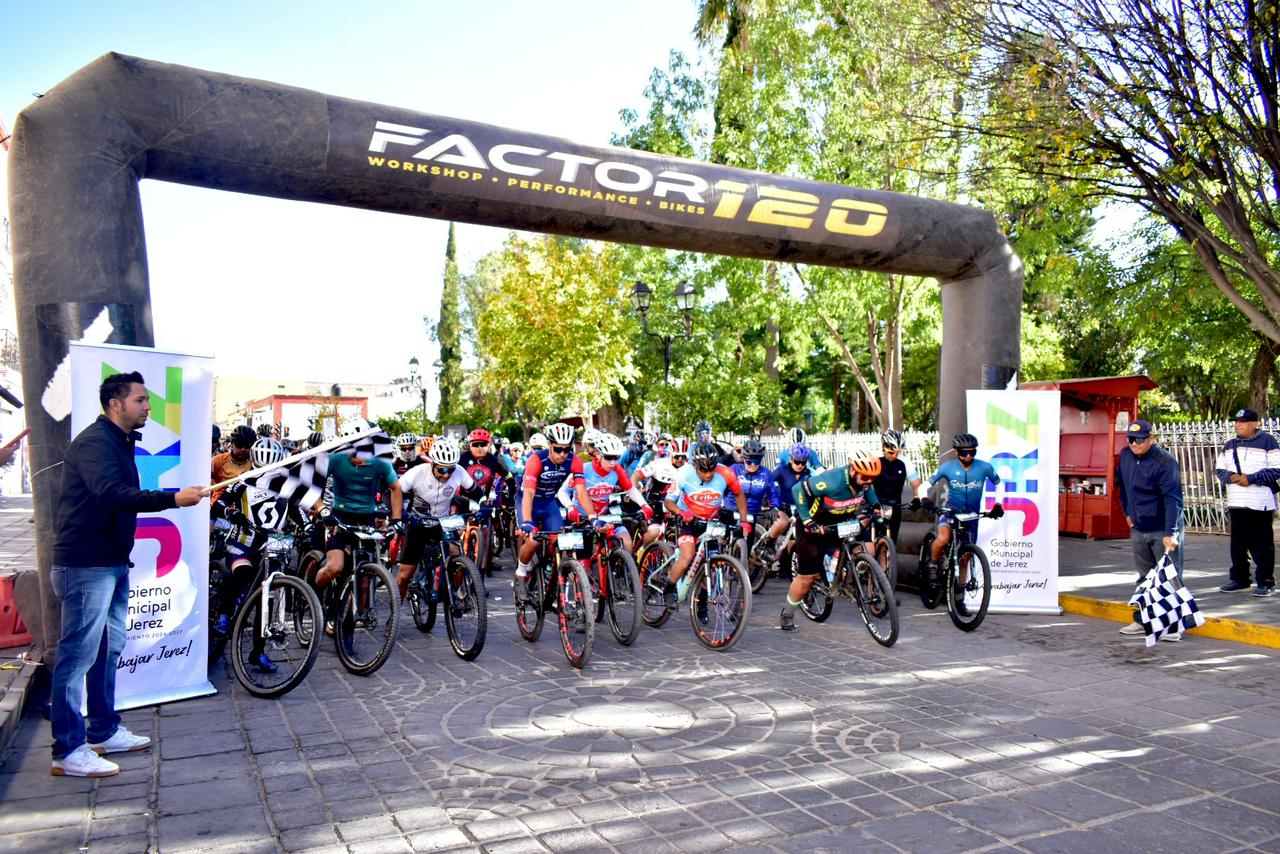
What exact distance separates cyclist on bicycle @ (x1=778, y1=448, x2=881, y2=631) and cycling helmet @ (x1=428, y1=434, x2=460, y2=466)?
3.17 metres

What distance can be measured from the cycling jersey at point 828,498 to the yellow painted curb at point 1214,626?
3.27m

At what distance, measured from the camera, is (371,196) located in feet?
28.3

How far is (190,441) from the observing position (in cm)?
676

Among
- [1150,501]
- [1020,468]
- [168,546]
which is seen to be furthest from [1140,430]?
[168,546]

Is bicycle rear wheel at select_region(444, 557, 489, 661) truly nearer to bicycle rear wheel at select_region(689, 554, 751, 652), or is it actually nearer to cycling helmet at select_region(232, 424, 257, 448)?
bicycle rear wheel at select_region(689, 554, 751, 652)

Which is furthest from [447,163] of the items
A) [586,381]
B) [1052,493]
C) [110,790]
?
[586,381]

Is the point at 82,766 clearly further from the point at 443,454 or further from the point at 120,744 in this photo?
the point at 443,454

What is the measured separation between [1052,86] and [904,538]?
5.81 meters

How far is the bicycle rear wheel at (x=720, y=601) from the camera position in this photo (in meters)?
8.13

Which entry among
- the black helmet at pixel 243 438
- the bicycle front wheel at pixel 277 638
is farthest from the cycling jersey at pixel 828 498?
the black helmet at pixel 243 438

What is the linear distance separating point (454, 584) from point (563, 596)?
3.34 feet

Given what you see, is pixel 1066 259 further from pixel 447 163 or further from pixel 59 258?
pixel 59 258

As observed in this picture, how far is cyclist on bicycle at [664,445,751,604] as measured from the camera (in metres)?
8.78

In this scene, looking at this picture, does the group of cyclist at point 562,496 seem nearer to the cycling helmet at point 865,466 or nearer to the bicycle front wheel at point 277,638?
the cycling helmet at point 865,466
